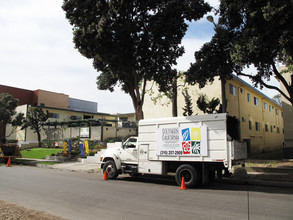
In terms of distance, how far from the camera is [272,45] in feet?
39.2

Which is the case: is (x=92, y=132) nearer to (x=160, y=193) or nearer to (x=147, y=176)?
(x=147, y=176)

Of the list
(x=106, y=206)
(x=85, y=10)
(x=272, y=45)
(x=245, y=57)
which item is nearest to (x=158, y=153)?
(x=106, y=206)

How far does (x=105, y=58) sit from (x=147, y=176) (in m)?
7.36

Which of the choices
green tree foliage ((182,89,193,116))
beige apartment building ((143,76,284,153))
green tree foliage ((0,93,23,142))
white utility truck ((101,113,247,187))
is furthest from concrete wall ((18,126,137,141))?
white utility truck ((101,113,247,187))

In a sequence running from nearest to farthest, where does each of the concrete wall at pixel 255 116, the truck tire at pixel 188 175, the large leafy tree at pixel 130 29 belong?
1. the truck tire at pixel 188 175
2. the large leafy tree at pixel 130 29
3. the concrete wall at pixel 255 116

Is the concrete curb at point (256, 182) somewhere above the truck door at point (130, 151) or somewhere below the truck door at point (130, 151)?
below

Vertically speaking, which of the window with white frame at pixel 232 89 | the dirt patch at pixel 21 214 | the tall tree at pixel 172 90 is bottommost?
the dirt patch at pixel 21 214

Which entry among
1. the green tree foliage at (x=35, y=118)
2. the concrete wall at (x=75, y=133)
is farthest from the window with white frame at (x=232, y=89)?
the green tree foliage at (x=35, y=118)

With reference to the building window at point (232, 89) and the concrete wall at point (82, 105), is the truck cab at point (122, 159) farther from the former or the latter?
the concrete wall at point (82, 105)

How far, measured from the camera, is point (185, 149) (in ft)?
33.9

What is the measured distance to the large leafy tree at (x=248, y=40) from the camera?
10648 mm

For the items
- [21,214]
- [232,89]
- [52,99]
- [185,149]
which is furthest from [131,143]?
[52,99]

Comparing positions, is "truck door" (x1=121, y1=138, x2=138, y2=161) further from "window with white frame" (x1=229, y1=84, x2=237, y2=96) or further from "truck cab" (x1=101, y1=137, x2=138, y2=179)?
"window with white frame" (x1=229, y1=84, x2=237, y2=96)

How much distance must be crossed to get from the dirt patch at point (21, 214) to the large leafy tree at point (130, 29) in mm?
9498
